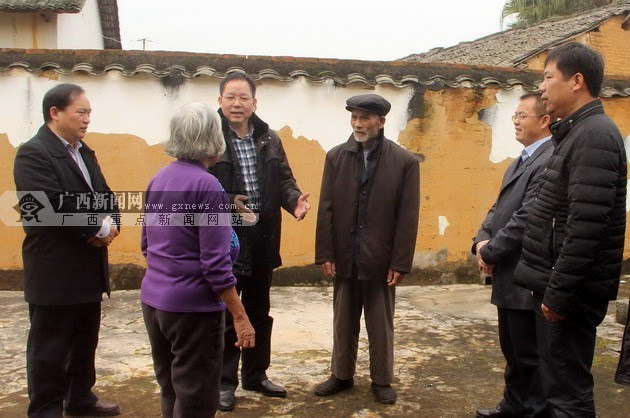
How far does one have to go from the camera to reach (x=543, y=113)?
11.8ft

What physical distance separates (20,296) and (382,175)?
169 inches

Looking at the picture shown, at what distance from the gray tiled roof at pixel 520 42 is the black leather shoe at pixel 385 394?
927 centimetres

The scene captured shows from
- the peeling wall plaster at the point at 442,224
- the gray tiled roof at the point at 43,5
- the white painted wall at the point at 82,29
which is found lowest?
the peeling wall plaster at the point at 442,224

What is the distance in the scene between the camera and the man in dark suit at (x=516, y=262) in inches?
136

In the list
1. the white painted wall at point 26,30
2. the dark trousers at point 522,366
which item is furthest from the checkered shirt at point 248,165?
the white painted wall at point 26,30

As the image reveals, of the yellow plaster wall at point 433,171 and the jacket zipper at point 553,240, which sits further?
the yellow plaster wall at point 433,171

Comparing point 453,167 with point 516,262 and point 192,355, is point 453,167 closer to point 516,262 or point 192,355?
point 516,262

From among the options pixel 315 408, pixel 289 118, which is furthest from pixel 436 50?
pixel 315 408

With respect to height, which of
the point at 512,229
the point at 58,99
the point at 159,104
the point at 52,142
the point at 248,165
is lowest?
the point at 512,229

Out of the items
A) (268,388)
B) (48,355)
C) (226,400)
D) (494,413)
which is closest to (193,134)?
(48,355)

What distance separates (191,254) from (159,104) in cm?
445

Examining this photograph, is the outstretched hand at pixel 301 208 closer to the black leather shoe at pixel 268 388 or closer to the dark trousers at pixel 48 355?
the black leather shoe at pixel 268 388

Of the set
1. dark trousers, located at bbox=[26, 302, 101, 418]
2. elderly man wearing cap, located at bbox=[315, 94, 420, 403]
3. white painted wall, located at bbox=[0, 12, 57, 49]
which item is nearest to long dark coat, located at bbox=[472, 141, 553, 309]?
elderly man wearing cap, located at bbox=[315, 94, 420, 403]

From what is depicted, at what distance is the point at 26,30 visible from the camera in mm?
9406
